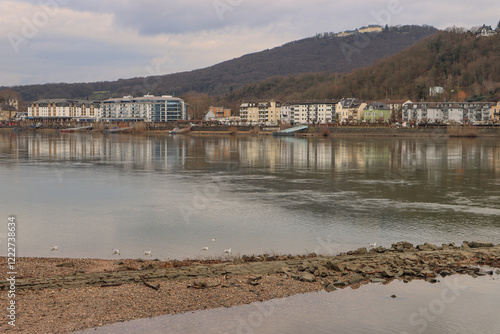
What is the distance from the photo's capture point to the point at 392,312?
904 cm

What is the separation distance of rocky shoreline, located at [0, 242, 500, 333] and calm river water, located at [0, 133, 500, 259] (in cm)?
146

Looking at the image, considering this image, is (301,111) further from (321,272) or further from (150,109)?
(321,272)

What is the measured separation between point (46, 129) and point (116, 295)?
5586 inches

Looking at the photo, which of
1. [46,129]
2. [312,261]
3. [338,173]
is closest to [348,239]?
[312,261]

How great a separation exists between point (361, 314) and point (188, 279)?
3309 millimetres

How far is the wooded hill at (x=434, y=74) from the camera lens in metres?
139

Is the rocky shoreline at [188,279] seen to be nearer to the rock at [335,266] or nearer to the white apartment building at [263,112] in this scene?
the rock at [335,266]

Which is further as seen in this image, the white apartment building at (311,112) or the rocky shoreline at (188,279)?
the white apartment building at (311,112)

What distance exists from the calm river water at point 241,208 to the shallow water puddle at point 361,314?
10.5ft

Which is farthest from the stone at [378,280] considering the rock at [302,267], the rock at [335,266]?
the rock at [302,267]

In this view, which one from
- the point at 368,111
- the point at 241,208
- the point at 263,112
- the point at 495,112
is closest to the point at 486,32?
the point at 495,112

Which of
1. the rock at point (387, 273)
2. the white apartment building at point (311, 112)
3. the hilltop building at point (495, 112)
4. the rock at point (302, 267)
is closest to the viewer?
the rock at point (387, 273)

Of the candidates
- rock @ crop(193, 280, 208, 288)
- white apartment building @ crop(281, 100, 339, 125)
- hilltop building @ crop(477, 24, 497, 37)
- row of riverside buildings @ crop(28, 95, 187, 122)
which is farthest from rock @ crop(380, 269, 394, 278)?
hilltop building @ crop(477, 24, 497, 37)

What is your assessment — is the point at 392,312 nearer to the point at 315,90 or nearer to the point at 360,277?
the point at 360,277
